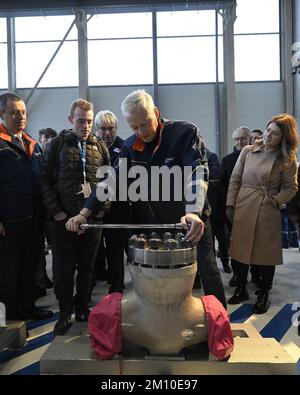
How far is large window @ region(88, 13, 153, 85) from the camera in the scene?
773 cm

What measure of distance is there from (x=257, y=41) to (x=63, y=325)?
24.1 feet

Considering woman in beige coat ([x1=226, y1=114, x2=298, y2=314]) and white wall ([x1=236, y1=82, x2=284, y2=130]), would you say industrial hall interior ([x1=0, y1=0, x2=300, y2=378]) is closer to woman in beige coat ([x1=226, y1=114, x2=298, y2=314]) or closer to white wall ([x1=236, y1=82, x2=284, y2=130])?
woman in beige coat ([x1=226, y1=114, x2=298, y2=314])

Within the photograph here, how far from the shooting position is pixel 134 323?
5.10ft

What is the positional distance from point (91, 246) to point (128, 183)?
0.54m

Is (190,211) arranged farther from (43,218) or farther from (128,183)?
(43,218)

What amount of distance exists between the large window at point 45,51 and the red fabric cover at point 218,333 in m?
7.25

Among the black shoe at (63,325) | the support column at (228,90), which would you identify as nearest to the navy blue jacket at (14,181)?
the black shoe at (63,325)

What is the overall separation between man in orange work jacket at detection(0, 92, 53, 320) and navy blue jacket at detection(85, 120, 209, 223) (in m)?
0.58

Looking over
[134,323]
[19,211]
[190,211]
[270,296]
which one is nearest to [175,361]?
[134,323]

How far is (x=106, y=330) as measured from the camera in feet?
5.15

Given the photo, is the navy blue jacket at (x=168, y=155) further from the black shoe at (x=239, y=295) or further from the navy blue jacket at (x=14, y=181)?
the black shoe at (x=239, y=295)

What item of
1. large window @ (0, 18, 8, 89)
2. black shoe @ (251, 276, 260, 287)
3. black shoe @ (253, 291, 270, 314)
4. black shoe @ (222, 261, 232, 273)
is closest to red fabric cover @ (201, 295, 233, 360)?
black shoe @ (253, 291, 270, 314)

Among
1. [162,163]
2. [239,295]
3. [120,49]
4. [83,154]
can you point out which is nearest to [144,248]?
[162,163]

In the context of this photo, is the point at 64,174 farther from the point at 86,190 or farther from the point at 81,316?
the point at 81,316
